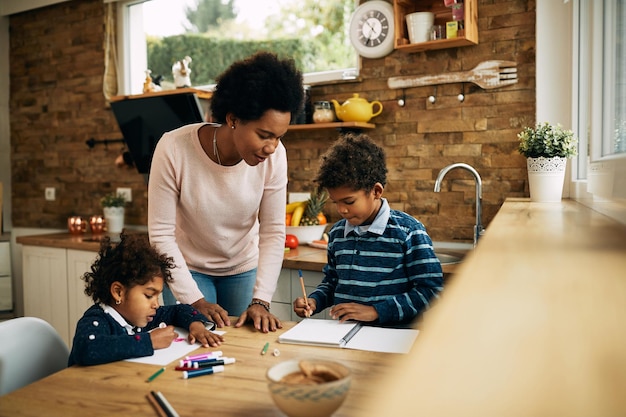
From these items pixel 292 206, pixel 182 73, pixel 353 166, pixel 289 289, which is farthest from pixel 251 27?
pixel 353 166

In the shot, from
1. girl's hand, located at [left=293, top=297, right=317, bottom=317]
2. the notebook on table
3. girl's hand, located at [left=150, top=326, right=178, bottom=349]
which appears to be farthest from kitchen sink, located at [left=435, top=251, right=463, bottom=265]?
girl's hand, located at [left=150, top=326, right=178, bottom=349]

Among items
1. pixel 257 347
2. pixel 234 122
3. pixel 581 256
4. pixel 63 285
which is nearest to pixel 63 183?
pixel 63 285

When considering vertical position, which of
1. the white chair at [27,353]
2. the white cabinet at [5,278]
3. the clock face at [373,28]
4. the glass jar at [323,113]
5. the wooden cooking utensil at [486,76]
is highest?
the clock face at [373,28]

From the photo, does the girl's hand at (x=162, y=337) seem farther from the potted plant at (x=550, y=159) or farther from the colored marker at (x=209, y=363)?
the potted plant at (x=550, y=159)

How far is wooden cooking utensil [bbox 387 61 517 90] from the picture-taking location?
2.68 m

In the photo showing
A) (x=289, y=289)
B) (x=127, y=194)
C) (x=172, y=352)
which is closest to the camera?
(x=172, y=352)

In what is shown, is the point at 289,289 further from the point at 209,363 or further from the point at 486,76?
the point at 209,363

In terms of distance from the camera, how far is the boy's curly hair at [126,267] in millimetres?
1443

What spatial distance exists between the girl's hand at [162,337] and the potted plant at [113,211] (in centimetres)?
274

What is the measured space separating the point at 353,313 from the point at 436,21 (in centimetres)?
183

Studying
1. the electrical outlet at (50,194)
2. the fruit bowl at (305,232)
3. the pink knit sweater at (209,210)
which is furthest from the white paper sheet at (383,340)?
the electrical outlet at (50,194)

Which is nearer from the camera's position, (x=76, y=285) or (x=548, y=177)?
(x=548, y=177)

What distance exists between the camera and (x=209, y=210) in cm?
185

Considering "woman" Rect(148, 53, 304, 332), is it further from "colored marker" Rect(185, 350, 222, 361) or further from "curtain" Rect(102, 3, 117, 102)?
"curtain" Rect(102, 3, 117, 102)
